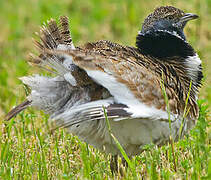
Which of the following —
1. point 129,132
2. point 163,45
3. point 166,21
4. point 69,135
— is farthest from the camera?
point 69,135

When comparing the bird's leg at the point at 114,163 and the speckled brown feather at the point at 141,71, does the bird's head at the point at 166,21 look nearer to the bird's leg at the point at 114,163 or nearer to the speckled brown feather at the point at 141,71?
the speckled brown feather at the point at 141,71

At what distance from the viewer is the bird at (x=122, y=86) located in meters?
4.05

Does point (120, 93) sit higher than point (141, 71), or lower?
lower

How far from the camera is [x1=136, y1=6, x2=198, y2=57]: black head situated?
189 inches

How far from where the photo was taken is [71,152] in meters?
5.26

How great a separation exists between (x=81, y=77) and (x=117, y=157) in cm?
96

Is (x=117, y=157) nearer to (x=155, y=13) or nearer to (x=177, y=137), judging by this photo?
(x=177, y=137)

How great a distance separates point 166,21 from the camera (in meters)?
4.92

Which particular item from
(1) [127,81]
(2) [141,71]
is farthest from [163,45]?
(1) [127,81]

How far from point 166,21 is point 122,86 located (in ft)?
3.73

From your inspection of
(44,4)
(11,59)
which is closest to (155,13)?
(11,59)

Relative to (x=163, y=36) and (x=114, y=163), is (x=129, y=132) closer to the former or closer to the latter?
(x=114, y=163)

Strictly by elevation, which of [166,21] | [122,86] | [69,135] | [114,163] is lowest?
[114,163]

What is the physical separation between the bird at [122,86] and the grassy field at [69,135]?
0.18 metres
